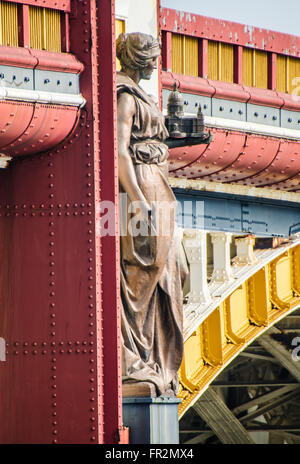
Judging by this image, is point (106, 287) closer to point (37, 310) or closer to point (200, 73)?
point (37, 310)

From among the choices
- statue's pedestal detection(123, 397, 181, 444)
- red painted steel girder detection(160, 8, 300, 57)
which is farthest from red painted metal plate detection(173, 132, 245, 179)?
statue's pedestal detection(123, 397, 181, 444)

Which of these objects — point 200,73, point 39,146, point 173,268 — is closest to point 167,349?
point 173,268

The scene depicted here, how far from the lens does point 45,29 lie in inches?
826

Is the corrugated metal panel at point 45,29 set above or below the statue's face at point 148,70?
above

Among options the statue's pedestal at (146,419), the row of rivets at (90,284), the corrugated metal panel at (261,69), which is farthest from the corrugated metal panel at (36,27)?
the corrugated metal panel at (261,69)

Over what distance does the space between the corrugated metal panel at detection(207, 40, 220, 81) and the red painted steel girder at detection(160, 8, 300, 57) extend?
13cm

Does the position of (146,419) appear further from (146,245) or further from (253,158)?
(253,158)

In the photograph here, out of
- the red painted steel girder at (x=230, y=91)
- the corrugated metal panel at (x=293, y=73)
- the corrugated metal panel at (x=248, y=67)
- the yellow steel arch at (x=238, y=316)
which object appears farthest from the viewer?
the yellow steel arch at (x=238, y=316)

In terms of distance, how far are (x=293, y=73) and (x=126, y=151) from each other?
631 centimetres

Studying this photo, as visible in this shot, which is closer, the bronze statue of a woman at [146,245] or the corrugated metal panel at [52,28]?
the corrugated metal panel at [52,28]

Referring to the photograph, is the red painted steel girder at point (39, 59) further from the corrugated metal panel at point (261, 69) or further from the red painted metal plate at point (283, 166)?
the red painted metal plate at point (283, 166)

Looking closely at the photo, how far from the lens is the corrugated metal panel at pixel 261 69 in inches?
1021

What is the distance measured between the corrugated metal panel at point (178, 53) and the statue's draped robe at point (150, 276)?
2.81 m

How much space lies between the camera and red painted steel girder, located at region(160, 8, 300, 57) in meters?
24.2
